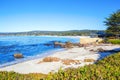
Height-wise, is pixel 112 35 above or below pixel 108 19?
below

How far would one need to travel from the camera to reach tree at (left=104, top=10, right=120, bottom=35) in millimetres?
67850

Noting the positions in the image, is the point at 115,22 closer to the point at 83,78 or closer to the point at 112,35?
the point at 112,35

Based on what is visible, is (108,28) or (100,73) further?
(108,28)

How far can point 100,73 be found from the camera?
7461 millimetres

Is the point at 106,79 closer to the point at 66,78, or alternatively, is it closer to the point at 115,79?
the point at 115,79

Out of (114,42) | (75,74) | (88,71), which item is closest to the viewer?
(75,74)

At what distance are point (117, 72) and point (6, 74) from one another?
143 inches

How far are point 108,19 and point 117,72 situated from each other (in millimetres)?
63913

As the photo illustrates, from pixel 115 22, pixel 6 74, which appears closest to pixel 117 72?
pixel 6 74

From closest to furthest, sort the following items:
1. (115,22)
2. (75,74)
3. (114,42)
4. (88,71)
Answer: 1. (75,74)
2. (88,71)
3. (114,42)
4. (115,22)

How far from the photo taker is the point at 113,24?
6875cm

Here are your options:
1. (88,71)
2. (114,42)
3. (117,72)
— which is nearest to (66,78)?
(88,71)

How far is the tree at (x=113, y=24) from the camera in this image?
67.8 metres

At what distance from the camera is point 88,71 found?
787 cm
